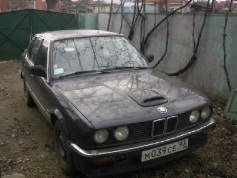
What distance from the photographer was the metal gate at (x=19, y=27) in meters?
12.4

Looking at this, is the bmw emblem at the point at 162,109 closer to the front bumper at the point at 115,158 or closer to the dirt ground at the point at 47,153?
the front bumper at the point at 115,158

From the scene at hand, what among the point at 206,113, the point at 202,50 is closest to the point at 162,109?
the point at 206,113

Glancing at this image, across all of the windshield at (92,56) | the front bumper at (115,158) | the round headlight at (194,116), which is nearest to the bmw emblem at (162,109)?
the front bumper at (115,158)

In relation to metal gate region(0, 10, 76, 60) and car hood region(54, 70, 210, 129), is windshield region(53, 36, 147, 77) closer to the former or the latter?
car hood region(54, 70, 210, 129)

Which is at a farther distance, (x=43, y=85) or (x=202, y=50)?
(x=202, y=50)

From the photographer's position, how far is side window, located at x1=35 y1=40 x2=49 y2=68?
14.8 ft

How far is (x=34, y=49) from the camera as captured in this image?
5.50 m

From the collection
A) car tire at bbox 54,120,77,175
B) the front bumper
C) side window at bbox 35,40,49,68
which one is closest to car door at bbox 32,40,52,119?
side window at bbox 35,40,49,68

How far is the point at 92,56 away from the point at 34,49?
171 cm

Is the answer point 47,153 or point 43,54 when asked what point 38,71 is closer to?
point 43,54

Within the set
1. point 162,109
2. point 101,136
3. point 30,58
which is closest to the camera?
point 101,136

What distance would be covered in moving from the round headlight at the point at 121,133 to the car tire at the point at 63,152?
624 mm

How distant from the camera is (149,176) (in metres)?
3.56

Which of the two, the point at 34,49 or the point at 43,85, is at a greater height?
the point at 34,49
